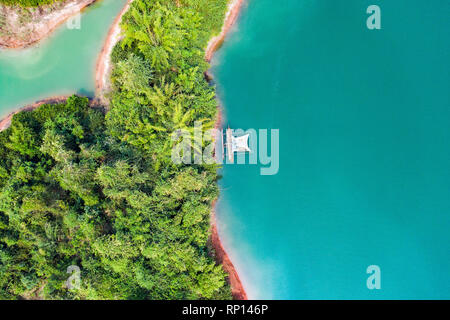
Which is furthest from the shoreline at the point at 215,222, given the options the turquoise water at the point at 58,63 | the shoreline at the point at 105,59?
the turquoise water at the point at 58,63

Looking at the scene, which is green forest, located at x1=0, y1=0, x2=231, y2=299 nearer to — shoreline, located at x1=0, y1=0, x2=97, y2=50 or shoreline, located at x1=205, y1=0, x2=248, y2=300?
shoreline, located at x1=205, y1=0, x2=248, y2=300

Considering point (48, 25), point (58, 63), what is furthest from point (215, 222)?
→ point (48, 25)

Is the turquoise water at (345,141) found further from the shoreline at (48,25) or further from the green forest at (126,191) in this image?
the shoreline at (48,25)

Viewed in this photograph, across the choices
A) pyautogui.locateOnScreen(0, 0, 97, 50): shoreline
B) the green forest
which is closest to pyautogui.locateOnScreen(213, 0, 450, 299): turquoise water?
the green forest

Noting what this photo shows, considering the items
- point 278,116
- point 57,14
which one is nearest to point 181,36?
point 278,116
